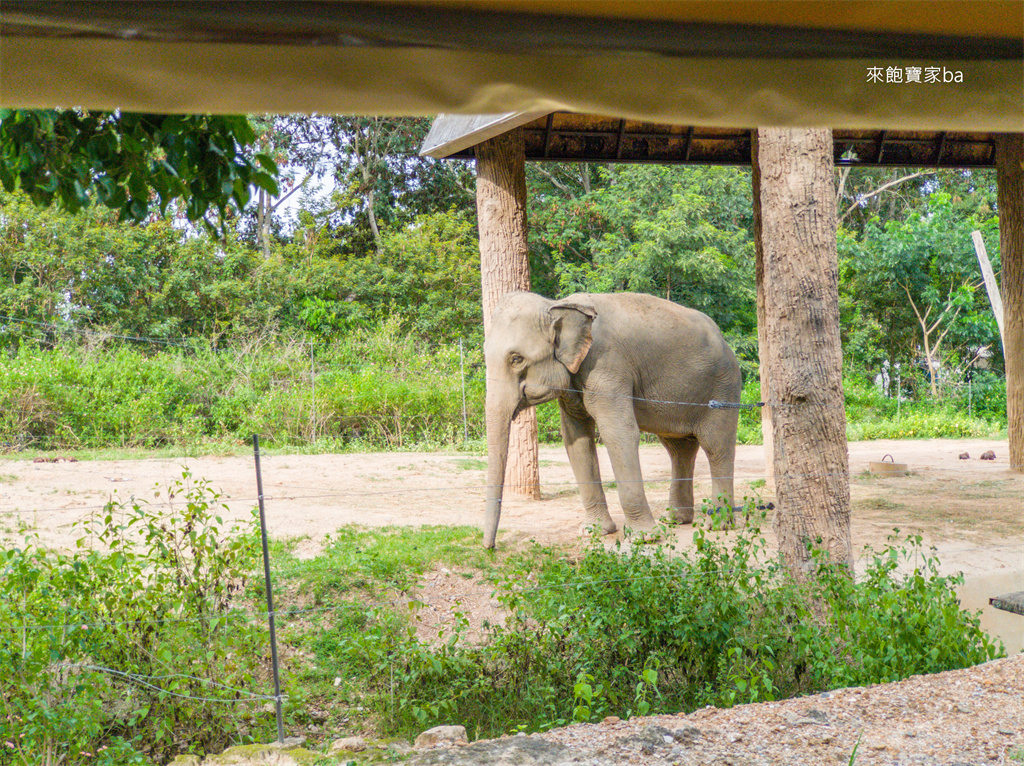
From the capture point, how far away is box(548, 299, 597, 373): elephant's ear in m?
5.84

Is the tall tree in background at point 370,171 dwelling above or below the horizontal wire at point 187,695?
above

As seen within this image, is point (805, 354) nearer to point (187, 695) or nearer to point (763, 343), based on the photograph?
point (187, 695)

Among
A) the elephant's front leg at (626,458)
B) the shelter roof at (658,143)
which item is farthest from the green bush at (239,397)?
the elephant's front leg at (626,458)

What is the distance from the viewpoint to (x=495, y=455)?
18.6ft

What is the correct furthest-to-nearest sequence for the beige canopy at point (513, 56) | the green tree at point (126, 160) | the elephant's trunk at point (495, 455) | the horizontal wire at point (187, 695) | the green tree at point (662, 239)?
1. the green tree at point (662, 239)
2. the elephant's trunk at point (495, 455)
3. the horizontal wire at point (187, 695)
4. the green tree at point (126, 160)
5. the beige canopy at point (513, 56)

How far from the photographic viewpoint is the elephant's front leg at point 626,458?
5934mm

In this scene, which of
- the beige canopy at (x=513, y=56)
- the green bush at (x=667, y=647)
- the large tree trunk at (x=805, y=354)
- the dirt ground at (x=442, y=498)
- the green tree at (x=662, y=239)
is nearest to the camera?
the beige canopy at (x=513, y=56)

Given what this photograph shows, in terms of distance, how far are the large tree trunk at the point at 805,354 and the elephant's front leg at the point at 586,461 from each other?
199cm

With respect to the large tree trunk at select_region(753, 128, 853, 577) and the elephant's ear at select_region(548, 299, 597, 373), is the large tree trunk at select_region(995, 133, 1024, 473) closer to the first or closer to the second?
the elephant's ear at select_region(548, 299, 597, 373)

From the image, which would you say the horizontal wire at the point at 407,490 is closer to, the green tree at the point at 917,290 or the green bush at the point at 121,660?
the green bush at the point at 121,660

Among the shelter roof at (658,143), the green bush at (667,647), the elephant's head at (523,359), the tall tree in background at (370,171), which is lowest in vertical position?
the green bush at (667,647)

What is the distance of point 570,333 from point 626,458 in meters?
0.93

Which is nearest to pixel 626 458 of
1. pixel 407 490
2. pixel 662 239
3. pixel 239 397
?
pixel 407 490

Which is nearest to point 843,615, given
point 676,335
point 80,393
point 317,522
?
point 676,335
